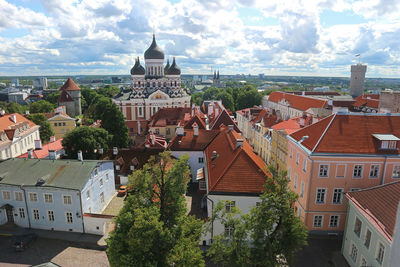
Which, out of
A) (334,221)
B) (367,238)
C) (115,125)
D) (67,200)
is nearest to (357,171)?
(334,221)

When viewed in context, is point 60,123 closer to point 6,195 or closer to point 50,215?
point 6,195

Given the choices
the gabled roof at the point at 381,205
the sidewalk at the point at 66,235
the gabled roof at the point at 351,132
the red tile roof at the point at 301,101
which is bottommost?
the sidewalk at the point at 66,235

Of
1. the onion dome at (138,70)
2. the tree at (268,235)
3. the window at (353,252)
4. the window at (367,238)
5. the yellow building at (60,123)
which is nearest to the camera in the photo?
the tree at (268,235)

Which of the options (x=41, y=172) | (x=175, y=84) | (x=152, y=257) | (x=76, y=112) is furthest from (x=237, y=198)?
(x=76, y=112)

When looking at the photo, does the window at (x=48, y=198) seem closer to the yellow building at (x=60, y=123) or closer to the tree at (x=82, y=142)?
the tree at (x=82, y=142)

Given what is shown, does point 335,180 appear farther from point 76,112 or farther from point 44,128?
point 76,112

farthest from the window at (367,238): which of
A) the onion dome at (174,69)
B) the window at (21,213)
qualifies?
the onion dome at (174,69)

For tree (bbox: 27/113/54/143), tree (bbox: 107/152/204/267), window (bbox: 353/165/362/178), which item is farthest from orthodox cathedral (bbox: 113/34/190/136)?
window (bbox: 353/165/362/178)
